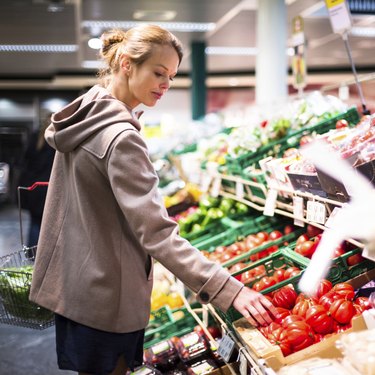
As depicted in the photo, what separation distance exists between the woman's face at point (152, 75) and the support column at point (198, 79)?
27.7ft

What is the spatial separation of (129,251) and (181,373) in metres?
0.91

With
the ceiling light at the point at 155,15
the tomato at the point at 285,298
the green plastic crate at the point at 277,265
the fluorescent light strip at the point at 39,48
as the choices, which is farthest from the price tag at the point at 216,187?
the fluorescent light strip at the point at 39,48

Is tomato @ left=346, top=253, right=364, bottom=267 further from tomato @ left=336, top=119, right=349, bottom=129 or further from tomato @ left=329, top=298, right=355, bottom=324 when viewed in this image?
tomato @ left=336, top=119, right=349, bottom=129

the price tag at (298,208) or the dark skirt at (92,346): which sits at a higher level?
the price tag at (298,208)

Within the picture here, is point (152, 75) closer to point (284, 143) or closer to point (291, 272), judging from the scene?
point (291, 272)

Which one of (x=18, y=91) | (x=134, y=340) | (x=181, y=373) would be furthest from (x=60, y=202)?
(x=18, y=91)

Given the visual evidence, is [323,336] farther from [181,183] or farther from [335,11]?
[181,183]

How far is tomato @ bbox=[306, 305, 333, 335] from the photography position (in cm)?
188

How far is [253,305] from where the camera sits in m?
1.69

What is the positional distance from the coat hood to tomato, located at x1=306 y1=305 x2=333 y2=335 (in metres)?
0.93

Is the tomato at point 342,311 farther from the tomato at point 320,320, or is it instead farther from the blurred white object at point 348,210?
the blurred white object at point 348,210

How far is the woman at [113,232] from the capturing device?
1629 mm

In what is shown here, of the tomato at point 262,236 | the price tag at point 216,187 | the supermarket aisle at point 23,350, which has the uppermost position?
the price tag at point 216,187

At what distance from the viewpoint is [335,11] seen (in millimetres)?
3080
